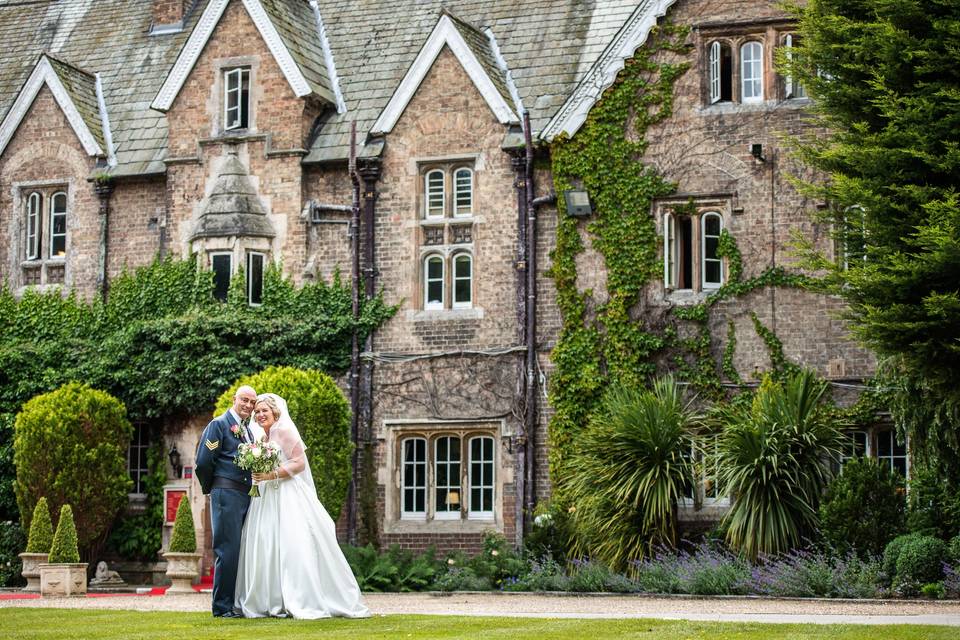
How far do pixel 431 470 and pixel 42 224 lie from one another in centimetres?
911

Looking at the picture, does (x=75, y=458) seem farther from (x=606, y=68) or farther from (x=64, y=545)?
(x=606, y=68)

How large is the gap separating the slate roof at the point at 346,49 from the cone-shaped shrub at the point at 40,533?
7617 mm

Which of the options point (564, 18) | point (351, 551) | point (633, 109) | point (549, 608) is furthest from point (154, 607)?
point (564, 18)

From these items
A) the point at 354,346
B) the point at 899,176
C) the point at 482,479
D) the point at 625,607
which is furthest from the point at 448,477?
the point at 899,176

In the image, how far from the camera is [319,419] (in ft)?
77.6

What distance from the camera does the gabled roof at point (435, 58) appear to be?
2606 centimetres

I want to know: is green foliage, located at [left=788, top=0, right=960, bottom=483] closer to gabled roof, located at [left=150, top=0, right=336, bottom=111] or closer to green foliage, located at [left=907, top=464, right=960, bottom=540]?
green foliage, located at [left=907, top=464, right=960, bottom=540]

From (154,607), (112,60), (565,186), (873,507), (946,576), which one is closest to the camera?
(154,607)

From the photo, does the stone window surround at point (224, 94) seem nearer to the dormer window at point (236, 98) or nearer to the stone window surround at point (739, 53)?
the dormer window at point (236, 98)

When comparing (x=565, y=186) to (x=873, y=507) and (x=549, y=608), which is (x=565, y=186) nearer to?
(x=873, y=507)

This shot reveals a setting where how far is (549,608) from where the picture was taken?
55.4 feet

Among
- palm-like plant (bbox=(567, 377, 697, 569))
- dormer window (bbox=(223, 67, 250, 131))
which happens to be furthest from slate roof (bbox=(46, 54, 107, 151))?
palm-like plant (bbox=(567, 377, 697, 569))

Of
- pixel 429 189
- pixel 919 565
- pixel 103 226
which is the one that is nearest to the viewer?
pixel 919 565

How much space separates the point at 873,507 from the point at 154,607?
396 inches
